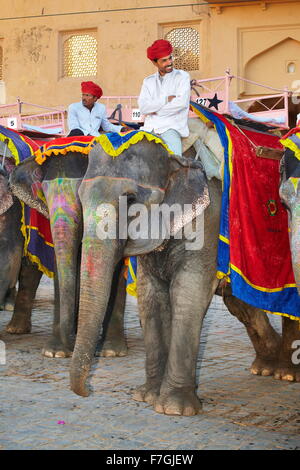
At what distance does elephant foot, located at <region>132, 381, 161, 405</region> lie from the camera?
5.07m

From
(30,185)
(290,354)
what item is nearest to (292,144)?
(290,354)

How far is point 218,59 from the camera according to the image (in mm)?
22000

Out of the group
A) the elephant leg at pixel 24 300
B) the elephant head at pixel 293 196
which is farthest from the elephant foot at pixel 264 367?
the elephant leg at pixel 24 300

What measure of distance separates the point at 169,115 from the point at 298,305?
5.73 ft

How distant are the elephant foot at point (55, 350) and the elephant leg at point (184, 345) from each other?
1942 mm

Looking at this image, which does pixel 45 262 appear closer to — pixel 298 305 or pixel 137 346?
pixel 137 346

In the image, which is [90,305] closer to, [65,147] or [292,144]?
[292,144]

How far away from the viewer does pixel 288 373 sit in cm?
597

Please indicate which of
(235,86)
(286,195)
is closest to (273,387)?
(286,195)

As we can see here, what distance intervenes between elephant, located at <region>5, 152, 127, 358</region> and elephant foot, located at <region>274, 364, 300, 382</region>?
1.63 metres

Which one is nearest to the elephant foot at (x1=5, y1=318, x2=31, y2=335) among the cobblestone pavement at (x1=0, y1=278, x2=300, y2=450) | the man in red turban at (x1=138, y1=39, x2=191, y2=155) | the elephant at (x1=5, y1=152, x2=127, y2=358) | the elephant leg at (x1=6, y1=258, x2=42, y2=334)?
the elephant leg at (x1=6, y1=258, x2=42, y2=334)

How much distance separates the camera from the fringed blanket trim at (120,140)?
4.52 meters

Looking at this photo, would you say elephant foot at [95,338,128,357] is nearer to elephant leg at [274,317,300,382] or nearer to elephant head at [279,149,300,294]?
elephant leg at [274,317,300,382]
